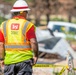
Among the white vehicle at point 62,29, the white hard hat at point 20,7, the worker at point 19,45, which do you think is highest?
the white hard hat at point 20,7

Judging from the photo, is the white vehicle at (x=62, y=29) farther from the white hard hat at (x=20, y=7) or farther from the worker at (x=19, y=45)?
the worker at (x=19, y=45)

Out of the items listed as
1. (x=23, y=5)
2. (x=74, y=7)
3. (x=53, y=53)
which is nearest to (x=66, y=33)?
(x=53, y=53)

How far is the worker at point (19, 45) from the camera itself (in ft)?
24.3

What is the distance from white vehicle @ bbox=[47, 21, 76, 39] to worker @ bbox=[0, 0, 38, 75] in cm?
2396

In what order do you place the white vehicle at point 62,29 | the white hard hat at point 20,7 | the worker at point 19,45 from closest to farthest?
1. the worker at point 19,45
2. the white hard hat at point 20,7
3. the white vehicle at point 62,29

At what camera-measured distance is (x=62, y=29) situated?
33.6 m

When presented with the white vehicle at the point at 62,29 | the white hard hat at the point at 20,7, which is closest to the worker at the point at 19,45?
the white hard hat at the point at 20,7

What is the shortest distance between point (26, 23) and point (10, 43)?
0.39 metres

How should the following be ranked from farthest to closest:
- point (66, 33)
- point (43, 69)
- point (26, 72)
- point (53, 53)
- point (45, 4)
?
point (45, 4) < point (66, 33) < point (53, 53) < point (43, 69) < point (26, 72)

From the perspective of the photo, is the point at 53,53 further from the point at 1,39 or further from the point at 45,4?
the point at 45,4

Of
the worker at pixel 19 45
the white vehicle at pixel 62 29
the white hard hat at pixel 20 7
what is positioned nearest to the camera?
the worker at pixel 19 45

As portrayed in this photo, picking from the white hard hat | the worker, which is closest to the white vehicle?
the white hard hat

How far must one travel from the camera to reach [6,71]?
24.7 feet

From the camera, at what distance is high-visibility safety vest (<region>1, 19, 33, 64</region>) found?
24.5ft
